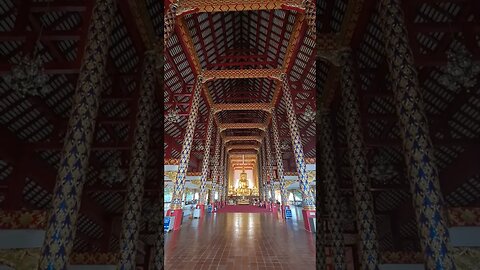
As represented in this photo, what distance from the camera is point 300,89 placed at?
18594 mm

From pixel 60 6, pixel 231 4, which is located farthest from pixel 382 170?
pixel 231 4

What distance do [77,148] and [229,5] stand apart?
8.91 metres

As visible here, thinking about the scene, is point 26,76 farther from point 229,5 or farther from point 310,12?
point 310,12

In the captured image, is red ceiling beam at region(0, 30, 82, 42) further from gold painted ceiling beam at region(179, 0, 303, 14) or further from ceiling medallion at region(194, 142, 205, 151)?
ceiling medallion at region(194, 142, 205, 151)

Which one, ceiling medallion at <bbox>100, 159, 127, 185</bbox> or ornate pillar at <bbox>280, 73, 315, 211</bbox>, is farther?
ornate pillar at <bbox>280, 73, 315, 211</bbox>

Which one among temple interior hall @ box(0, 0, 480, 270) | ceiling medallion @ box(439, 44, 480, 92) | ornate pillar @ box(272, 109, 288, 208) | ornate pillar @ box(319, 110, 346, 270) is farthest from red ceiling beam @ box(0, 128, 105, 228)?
ornate pillar @ box(272, 109, 288, 208)

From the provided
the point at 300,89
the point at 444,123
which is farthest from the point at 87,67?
the point at 300,89

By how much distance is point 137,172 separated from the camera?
247 inches

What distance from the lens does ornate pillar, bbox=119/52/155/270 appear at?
5699mm

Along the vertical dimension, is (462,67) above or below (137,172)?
above

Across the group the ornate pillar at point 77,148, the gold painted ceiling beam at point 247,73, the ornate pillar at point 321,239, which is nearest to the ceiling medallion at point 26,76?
the ornate pillar at point 77,148

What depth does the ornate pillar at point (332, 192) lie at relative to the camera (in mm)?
6880

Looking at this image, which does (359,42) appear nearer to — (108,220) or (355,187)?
(355,187)

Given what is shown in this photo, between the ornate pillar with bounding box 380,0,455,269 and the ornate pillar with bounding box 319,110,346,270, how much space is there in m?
3.34
